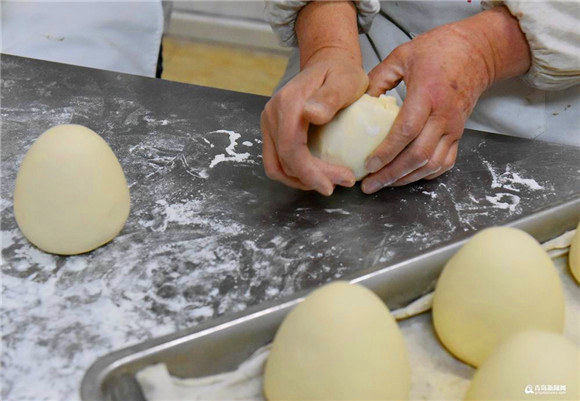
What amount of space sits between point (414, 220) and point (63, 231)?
1.55 ft

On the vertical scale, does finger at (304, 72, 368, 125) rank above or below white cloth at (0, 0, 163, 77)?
above

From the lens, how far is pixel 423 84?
2.99 feet

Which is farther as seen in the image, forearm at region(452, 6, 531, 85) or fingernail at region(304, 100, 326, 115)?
forearm at region(452, 6, 531, 85)

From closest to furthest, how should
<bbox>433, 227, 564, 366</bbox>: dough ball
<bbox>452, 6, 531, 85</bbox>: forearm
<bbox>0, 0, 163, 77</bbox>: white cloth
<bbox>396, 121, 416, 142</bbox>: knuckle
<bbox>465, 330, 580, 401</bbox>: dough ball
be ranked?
<bbox>465, 330, 580, 401</bbox>: dough ball → <bbox>433, 227, 564, 366</bbox>: dough ball → <bbox>396, 121, 416, 142</bbox>: knuckle → <bbox>452, 6, 531, 85</bbox>: forearm → <bbox>0, 0, 163, 77</bbox>: white cloth

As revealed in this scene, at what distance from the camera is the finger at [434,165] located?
3.07ft

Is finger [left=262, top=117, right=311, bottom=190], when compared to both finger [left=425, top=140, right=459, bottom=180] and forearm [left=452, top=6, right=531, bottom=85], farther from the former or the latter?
forearm [left=452, top=6, right=531, bottom=85]

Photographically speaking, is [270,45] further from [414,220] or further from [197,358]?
[197,358]

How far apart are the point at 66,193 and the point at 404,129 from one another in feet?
1.49

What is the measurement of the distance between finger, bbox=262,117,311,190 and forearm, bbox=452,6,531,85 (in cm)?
36

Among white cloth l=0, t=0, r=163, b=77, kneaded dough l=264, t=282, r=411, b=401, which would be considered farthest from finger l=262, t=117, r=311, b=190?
white cloth l=0, t=0, r=163, b=77

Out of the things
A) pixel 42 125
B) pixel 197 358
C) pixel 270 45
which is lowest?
pixel 270 45

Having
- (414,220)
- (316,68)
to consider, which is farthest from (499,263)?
(316,68)

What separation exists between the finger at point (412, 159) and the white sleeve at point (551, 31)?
0.72ft

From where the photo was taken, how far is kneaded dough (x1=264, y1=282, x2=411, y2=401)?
1.90ft
